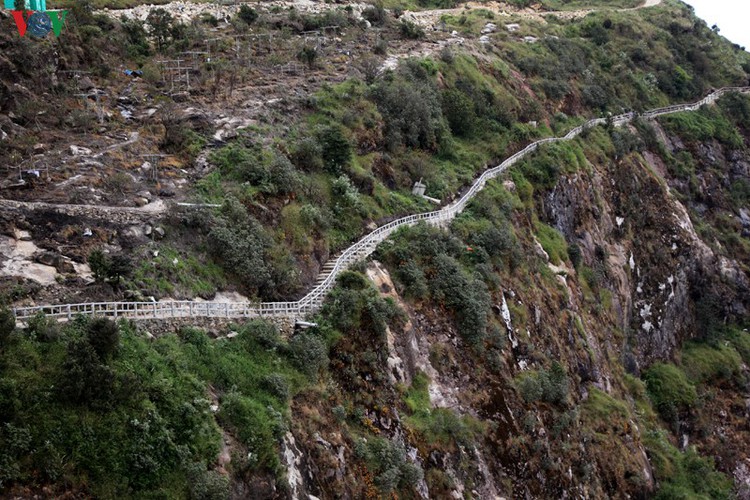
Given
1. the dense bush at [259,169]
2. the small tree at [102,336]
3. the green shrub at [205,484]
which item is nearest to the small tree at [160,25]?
the dense bush at [259,169]

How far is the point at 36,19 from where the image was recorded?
41219 mm

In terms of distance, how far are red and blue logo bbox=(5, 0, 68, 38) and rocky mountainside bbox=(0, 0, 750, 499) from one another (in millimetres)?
869

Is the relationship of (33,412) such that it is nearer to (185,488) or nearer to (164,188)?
A: (185,488)

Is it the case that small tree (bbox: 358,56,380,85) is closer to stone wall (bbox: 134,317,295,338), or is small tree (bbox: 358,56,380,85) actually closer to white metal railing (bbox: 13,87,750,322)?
white metal railing (bbox: 13,87,750,322)

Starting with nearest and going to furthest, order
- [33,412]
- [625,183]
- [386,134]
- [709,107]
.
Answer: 1. [33,412]
2. [386,134]
3. [625,183]
4. [709,107]

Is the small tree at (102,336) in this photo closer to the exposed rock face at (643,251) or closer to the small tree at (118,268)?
the small tree at (118,268)

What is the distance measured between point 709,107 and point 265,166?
2612 inches

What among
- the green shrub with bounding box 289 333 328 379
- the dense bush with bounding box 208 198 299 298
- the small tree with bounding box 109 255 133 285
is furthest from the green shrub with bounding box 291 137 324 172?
the small tree with bounding box 109 255 133 285

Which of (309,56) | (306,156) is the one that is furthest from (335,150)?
(309,56)

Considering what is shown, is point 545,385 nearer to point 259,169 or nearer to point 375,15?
point 259,169

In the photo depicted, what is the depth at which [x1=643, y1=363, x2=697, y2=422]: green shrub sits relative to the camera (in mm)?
54656

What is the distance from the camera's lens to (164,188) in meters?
33.4

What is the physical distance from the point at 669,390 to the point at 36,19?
49.7 meters

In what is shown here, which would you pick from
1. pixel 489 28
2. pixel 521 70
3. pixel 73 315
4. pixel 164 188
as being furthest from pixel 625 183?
pixel 73 315
